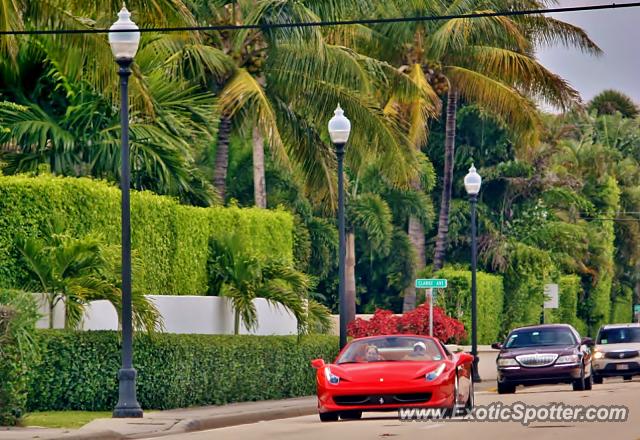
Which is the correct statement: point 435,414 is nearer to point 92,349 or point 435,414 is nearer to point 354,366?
point 354,366

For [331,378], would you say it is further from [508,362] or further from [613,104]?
[613,104]

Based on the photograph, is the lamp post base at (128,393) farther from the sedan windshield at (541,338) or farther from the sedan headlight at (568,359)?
the sedan windshield at (541,338)

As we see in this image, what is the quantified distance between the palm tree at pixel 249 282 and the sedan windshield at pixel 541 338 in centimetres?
501

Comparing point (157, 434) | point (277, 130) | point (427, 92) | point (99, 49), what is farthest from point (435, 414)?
point (427, 92)

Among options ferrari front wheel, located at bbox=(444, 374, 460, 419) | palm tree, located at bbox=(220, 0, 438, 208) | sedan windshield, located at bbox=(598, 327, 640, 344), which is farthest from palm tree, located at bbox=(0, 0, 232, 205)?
sedan windshield, located at bbox=(598, 327, 640, 344)

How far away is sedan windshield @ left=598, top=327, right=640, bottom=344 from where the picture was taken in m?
41.8

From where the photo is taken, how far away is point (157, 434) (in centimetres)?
2017

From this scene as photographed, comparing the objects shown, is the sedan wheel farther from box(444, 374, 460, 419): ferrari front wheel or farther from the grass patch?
the grass patch

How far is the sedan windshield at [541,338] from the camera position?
34062mm

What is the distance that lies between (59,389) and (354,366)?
471cm

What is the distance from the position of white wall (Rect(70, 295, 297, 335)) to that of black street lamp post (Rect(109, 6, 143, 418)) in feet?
11.1

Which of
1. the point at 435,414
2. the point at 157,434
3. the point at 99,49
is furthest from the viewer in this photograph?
the point at 99,49

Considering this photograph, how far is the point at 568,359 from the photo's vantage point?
32.8 meters

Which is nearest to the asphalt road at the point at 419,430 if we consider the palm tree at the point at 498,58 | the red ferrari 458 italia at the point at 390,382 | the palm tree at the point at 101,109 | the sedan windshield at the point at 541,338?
the red ferrari 458 italia at the point at 390,382
